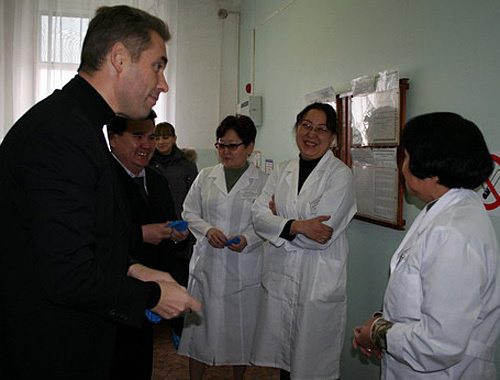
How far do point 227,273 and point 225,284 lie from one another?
0.20 feet

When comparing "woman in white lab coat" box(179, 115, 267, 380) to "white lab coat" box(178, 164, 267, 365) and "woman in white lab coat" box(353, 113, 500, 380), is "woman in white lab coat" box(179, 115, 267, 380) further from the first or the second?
"woman in white lab coat" box(353, 113, 500, 380)

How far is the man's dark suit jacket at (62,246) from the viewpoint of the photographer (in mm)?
818

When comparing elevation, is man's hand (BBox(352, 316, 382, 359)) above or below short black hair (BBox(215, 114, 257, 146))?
below

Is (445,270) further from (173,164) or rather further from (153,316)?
(173,164)

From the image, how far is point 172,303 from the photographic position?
0.97m

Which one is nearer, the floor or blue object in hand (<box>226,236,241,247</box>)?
blue object in hand (<box>226,236,241,247</box>)

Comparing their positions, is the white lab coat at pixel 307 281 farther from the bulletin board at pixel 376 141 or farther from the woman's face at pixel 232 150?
the woman's face at pixel 232 150

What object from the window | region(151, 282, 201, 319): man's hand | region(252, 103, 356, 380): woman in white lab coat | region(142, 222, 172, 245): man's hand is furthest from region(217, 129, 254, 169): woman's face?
the window

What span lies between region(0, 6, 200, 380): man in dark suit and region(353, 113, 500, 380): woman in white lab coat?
61 centimetres

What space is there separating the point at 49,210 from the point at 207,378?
2155mm

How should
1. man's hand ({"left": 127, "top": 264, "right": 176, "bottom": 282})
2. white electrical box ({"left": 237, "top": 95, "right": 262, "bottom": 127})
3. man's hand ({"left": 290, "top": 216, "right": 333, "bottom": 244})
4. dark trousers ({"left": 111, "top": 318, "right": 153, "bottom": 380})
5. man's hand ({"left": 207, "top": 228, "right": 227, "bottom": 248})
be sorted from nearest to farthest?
man's hand ({"left": 127, "top": 264, "right": 176, "bottom": 282}) < dark trousers ({"left": 111, "top": 318, "right": 153, "bottom": 380}) < man's hand ({"left": 290, "top": 216, "right": 333, "bottom": 244}) < man's hand ({"left": 207, "top": 228, "right": 227, "bottom": 248}) < white electrical box ({"left": 237, "top": 95, "right": 262, "bottom": 127})

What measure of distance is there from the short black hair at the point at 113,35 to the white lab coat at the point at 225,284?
1.46 metres

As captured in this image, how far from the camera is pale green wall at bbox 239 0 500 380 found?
1527mm

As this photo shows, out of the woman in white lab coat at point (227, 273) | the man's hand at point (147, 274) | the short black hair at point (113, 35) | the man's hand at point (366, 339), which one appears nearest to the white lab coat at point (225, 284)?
the woman in white lab coat at point (227, 273)
